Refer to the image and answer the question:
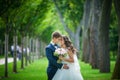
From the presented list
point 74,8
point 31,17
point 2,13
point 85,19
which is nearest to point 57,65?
point 2,13

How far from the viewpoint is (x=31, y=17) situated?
131 feet

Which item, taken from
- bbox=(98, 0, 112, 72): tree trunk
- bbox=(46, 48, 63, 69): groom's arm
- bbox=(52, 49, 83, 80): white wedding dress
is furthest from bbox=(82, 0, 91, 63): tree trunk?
bbox=(46, 48, 63, 69): groom's arm

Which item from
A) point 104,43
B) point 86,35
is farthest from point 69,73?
point 86,35

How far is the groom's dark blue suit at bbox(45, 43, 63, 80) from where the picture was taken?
1320 centimetres

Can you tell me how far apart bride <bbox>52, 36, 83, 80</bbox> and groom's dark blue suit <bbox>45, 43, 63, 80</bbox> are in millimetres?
143

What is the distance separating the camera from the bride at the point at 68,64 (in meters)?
13.6

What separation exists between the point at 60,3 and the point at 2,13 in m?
41.6

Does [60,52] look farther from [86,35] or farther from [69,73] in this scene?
[86,35]

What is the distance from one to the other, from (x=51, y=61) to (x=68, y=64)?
2.78 ft

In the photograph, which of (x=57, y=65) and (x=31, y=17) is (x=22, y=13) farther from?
(x=57, y=65)

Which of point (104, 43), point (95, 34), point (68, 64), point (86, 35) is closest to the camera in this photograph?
point (68, 64)

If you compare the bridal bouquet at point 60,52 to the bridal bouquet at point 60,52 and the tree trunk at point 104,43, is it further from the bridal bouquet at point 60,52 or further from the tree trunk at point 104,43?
the tree trunk at point 104,43

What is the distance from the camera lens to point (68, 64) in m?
13.9

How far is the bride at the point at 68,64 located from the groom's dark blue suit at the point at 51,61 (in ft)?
0.47
